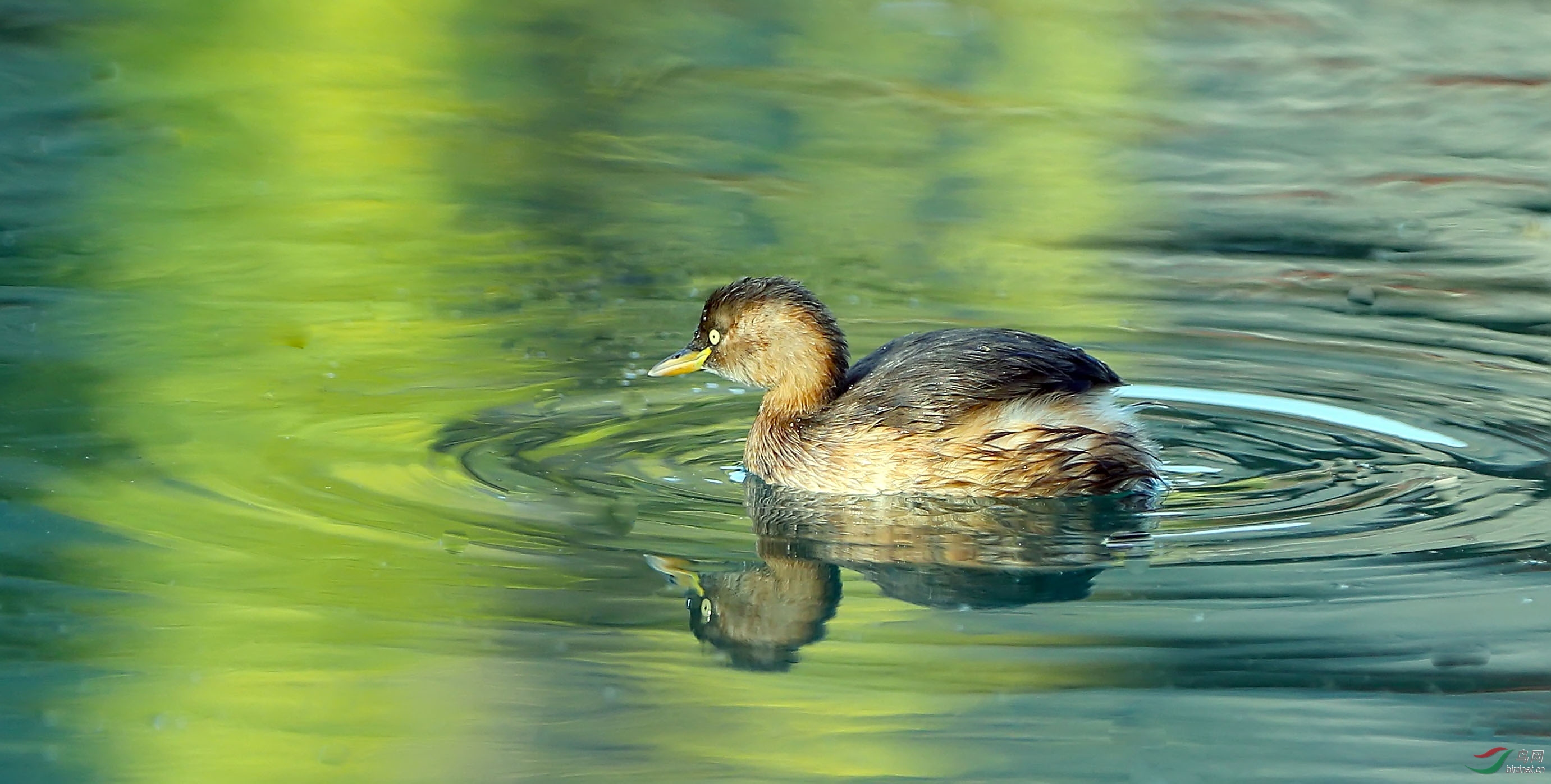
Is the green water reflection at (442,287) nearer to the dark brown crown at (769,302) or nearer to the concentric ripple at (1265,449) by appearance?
the concentric ripple at (1265,449)

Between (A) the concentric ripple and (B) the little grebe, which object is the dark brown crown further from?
(A) the concentric ripple

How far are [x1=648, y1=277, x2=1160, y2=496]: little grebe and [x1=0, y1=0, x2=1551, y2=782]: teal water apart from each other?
0.53 ft

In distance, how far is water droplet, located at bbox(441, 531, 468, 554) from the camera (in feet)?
18.5

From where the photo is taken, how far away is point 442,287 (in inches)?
365

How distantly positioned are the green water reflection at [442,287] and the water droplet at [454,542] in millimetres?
17

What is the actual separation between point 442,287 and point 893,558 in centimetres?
411

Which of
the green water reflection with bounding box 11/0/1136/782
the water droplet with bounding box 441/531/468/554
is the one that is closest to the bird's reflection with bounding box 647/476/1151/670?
the green water reflection with bounding box 11/0/1136/782

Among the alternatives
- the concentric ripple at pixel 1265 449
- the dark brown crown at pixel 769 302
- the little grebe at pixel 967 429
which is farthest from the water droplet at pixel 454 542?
the dark brown crown at pixel 769 302

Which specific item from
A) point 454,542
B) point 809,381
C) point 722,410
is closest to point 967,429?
point 809,381

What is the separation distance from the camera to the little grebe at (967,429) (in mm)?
6332

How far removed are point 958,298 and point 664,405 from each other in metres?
2.03

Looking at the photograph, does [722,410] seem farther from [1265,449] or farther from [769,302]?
[1265,449]

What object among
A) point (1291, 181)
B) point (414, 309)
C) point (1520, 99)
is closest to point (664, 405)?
point (414, 309)

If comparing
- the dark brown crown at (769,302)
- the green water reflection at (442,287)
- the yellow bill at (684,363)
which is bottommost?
the green water reflection at (442,287)
